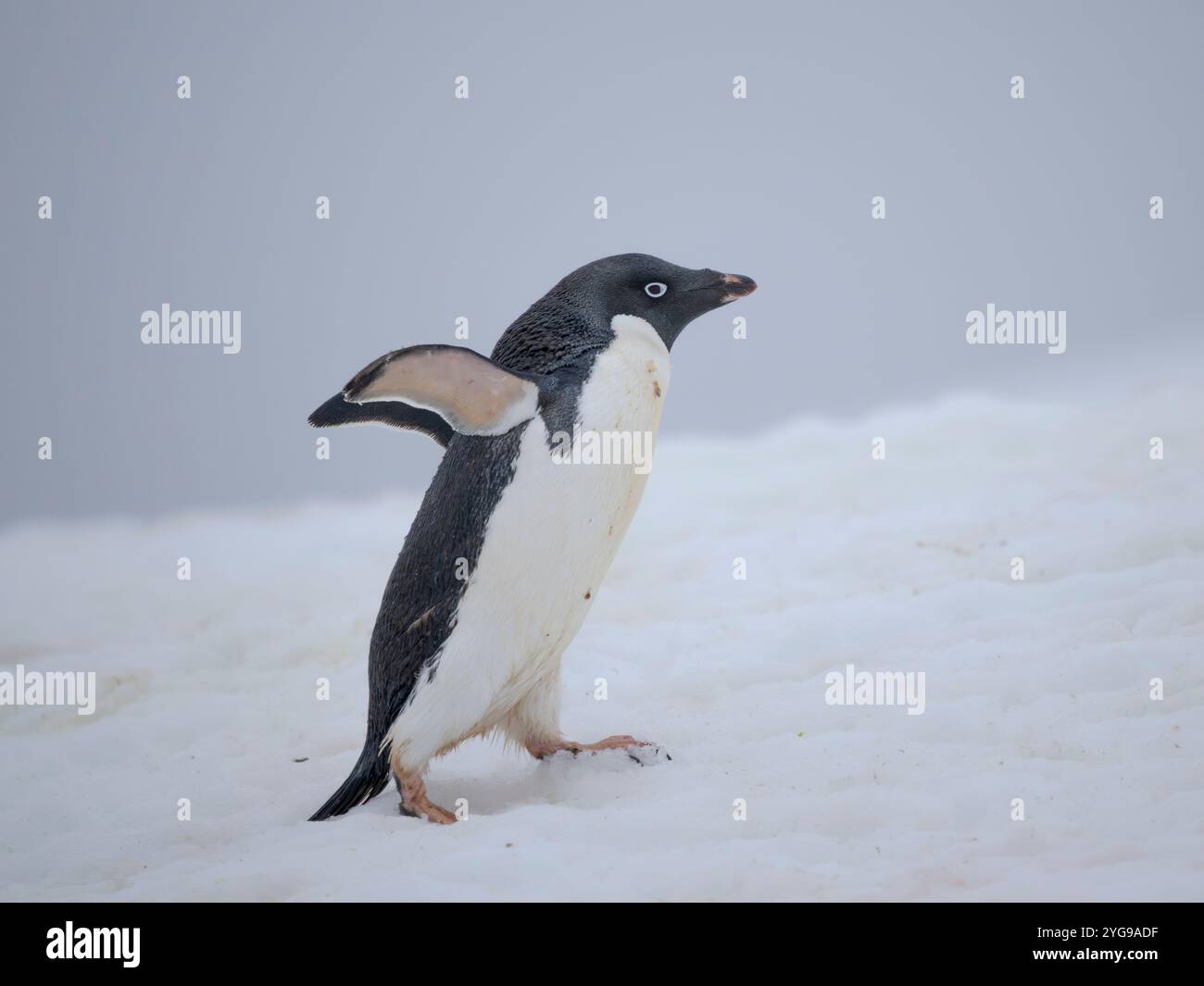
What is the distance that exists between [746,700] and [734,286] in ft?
3.90

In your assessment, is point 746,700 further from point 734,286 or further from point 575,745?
point 734,286

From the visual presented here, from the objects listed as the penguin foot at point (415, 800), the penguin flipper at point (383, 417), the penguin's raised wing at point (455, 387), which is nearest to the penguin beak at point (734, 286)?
the penguin's raised wing at point (455, 387)

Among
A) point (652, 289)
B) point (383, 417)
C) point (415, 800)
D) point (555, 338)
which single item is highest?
point (652, 289)

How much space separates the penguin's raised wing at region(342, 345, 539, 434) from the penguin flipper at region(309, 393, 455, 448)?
0.16 meters

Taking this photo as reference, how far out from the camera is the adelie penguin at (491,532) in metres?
2.50

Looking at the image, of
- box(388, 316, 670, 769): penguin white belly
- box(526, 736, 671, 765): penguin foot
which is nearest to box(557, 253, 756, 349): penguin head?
box(388, 316, 670, 769): penguin white belly

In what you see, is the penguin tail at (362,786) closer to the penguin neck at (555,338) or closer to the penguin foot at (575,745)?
the penguin foot at (575,745)

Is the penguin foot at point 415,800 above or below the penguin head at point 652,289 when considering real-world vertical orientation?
below

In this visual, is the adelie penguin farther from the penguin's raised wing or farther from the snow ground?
the snow ground

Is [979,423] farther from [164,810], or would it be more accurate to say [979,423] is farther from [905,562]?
[164,810]

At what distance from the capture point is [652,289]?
2.78 meters

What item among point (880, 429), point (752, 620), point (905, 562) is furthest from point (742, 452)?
point (752, 620)

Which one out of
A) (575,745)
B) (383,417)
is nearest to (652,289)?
(383,417)
